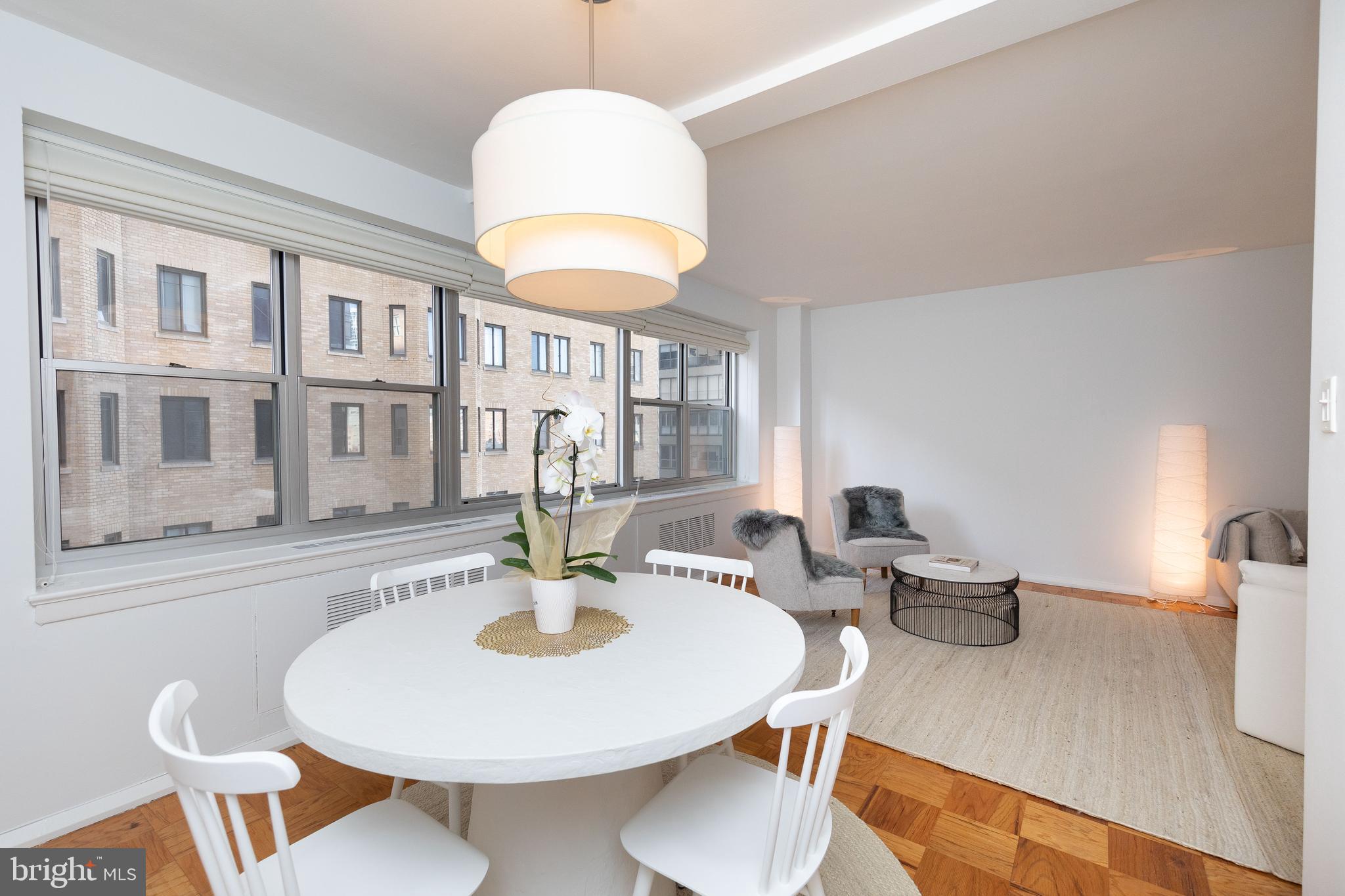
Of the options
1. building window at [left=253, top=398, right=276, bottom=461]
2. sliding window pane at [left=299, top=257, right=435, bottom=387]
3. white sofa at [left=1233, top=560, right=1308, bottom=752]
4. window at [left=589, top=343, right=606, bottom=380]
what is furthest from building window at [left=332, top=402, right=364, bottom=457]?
white sofa at [left=1233, top=560, right=1308, bottom=752]

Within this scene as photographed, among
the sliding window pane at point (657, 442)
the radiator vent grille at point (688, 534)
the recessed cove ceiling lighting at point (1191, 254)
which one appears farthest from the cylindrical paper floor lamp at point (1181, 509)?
the sliding window pane at point (657, 442)

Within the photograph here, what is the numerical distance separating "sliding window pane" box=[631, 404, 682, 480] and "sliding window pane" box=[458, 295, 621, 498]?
771 millimetres

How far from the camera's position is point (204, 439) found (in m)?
2.37

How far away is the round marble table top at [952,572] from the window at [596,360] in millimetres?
2415

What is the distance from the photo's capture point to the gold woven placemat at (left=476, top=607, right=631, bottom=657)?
1.45 meters

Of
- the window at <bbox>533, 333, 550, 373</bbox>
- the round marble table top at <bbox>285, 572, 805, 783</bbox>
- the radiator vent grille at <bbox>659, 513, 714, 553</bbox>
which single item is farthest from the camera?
the radiator vent grille at <bbox>659, 513, 714, 553</bbox>

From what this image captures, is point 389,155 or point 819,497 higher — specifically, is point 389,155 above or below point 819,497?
above

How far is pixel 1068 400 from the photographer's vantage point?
4.82m

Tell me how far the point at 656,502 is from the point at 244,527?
8.12 feet

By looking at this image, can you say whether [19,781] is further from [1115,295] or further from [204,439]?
[1115,295]

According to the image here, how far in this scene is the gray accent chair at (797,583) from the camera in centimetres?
353

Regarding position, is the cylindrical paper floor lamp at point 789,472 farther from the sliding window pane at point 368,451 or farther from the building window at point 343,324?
the building window at point 343,324

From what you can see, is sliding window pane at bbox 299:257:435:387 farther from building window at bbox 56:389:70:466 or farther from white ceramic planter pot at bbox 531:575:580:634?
white ceramic planter pot at bbox 531:575:580:634

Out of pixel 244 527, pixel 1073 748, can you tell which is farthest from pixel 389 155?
pixel 1073 748
